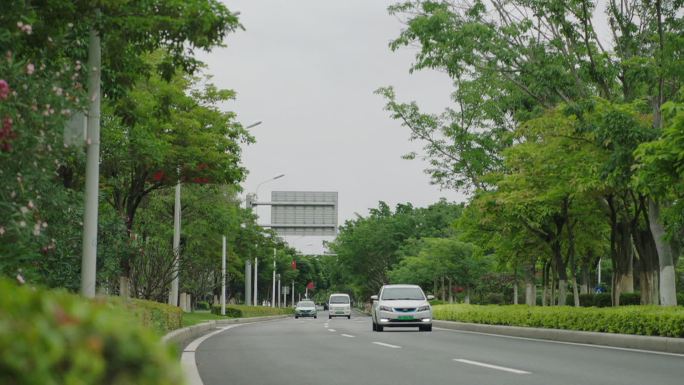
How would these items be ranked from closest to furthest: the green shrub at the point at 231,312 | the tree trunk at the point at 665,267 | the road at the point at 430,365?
1. the road at the point at 430,365
2. the tree trunk at the point at 665,267
3. the green shrub at the point at 231,312

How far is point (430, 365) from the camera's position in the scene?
12.3 meters

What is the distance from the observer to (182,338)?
20.4 m

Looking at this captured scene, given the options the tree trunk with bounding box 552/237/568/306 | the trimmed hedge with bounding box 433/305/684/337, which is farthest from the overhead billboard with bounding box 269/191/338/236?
the tree trunk with bounding box 552/237/568/306

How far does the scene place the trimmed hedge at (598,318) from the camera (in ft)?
57.0

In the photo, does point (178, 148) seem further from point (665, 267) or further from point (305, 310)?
point (305, 310)

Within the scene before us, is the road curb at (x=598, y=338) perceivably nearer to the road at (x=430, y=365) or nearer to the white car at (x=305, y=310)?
the road at (x=430, y=365)

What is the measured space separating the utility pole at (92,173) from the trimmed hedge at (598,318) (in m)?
11.4

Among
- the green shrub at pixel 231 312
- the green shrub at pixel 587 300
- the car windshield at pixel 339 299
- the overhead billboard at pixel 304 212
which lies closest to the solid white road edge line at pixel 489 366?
the green shrub at pixel 587 300

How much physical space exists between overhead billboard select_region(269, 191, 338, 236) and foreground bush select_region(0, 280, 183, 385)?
50695 millimetres

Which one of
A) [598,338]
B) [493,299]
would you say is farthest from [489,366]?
[493,299]

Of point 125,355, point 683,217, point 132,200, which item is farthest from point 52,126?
point 132,200

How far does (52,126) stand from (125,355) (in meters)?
7.28

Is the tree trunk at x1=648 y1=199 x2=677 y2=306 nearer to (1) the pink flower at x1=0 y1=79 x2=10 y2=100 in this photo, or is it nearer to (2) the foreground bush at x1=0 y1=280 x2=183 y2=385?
(1) the pink flower at x1=0 y1=79 x2=10 y2=100

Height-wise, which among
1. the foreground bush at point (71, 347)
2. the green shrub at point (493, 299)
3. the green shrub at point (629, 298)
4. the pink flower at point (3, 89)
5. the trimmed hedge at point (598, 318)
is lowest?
the green shrub at point (493, 299)
